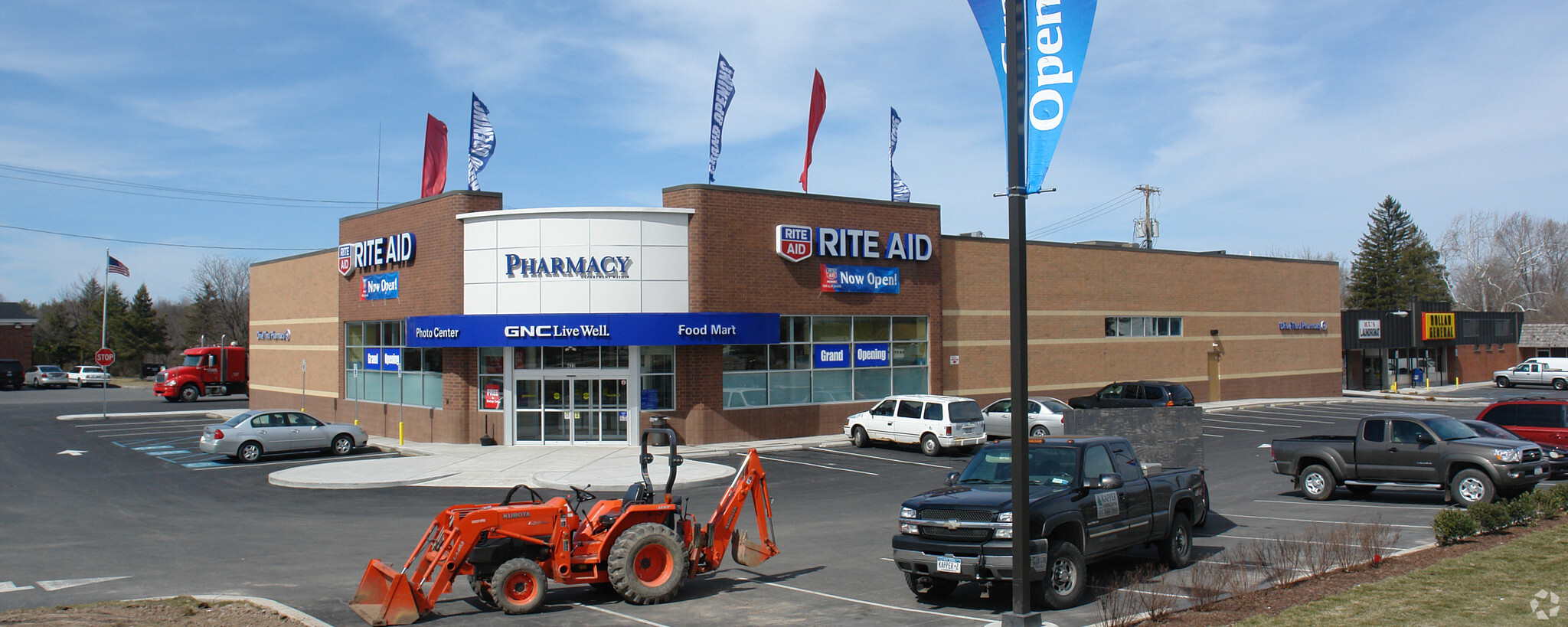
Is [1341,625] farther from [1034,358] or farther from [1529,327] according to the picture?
[1529,327]

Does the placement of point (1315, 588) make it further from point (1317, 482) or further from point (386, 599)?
point (386, 599)

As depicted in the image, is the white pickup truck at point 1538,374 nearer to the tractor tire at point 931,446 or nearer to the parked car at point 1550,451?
the parked car at point 1550,451

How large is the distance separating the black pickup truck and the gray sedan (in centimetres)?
2102

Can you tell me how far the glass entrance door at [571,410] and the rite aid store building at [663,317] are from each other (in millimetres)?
50

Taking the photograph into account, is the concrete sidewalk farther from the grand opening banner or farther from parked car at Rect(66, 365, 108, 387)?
parked car at Rect(66, 365, 108, 387)

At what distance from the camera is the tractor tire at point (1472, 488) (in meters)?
15.8

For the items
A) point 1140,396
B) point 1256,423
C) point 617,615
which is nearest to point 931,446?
point 1140,396

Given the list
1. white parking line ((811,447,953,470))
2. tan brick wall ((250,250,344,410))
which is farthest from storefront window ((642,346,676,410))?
tan brick wall ((250,250,344,410))

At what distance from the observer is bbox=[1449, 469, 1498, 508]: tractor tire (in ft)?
51.8

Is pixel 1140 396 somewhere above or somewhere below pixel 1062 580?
above

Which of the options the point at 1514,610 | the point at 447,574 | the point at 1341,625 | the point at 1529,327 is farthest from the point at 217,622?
the point at 1529,327

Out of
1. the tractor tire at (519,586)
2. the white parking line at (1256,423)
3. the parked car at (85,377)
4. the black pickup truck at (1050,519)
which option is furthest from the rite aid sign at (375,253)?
Answer: the parked car at (85,377)

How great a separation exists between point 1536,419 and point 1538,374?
48.3 metres

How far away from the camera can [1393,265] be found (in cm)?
8494
